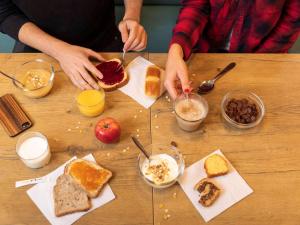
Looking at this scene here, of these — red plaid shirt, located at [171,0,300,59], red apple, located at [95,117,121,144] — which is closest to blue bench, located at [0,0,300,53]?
red plaid shirt, located at [171,0,300,59]

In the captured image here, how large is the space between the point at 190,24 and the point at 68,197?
920 mm

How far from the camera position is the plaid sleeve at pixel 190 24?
139cm

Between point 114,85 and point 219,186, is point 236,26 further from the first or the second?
point 219,186

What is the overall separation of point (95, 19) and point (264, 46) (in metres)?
0.87

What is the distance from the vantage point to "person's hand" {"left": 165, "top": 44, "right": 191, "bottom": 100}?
4.07 ft

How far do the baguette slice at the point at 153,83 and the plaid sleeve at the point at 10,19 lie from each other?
2.10 ft

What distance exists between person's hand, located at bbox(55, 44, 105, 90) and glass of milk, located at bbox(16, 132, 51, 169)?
0.29 meters

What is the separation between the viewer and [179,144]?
1157mm

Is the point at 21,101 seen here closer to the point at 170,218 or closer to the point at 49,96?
the point at 49,96

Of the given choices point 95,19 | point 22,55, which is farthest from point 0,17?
point 95,19

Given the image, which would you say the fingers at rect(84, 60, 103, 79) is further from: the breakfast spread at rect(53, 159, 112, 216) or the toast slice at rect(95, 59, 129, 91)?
the breakfast spread at rect(53, 159, 112, 216)

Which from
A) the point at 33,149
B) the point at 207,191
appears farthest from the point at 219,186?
the point at 33,149

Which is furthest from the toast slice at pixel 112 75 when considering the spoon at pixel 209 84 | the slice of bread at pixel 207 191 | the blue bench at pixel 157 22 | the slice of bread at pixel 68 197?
the blue bench at pixel 157 22

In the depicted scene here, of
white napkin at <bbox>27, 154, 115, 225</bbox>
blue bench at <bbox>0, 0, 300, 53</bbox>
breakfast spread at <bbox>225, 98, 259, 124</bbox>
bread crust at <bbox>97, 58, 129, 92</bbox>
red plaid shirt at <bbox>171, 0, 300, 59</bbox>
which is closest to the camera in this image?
white napkin at <bbox>27, 154, 115, 225</bbox>
